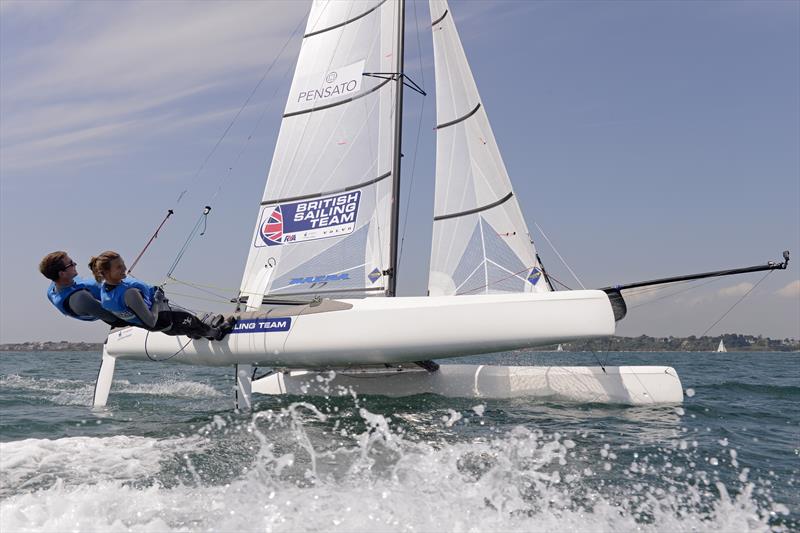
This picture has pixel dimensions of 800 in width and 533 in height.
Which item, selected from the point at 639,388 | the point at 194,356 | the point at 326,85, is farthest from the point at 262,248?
the point at 639,388

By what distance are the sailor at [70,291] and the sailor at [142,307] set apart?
124 millimetres

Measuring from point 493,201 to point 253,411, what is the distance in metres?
4.05

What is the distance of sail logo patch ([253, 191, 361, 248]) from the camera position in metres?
9.14

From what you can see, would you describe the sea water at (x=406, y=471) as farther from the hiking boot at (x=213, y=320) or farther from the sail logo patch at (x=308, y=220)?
the sail logo patch at (x=308, y=220)

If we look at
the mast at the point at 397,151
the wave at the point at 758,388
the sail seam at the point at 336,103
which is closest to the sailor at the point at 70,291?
the mast at the point at 397,151

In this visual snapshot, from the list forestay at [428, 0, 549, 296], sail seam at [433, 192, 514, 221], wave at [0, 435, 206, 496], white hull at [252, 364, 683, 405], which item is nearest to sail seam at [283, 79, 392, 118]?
forestay at [428, 0, 549, 296]

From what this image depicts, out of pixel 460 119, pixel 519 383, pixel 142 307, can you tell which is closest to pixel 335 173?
pixel 460 119

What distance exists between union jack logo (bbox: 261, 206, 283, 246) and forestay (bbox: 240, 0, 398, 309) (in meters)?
0.01

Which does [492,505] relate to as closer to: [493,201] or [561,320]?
[561,320]

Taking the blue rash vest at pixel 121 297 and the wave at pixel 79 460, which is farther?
the blue rash vest at pixel 121 297

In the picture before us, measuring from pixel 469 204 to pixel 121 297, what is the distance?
461 cm

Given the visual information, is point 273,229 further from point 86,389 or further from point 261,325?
point 86,389

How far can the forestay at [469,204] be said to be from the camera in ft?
28.7

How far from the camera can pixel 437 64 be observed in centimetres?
969
